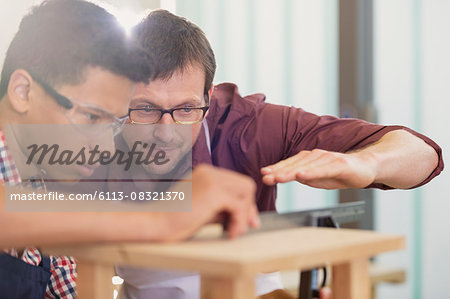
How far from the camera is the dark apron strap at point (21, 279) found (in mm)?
938

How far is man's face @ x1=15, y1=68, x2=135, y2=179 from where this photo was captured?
3.41 feet

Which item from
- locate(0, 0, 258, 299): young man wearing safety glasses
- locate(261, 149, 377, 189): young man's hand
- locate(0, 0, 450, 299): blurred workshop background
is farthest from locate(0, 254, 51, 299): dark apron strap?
locate(0, 0, 450, 299): blurred workshop background

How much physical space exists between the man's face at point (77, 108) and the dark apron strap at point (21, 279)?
8.5 inches

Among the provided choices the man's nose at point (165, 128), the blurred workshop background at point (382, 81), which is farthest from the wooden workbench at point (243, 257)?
the blurred workshop background at point (382, 81)

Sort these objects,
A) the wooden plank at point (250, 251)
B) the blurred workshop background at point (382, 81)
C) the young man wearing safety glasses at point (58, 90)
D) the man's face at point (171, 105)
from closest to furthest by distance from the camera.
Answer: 1. the wooden plank at point (250, 251)
2. the young man wearing safety glasses at point (58, 90)
3. the man's face at point (171, 105)
4. the blurred workshop background at point (382, 81)

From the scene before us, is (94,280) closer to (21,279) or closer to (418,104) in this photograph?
(21,279)

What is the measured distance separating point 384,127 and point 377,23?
155 cm

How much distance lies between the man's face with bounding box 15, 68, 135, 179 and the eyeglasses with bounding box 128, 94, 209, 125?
8.2 inches

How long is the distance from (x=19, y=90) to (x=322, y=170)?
0.56 m

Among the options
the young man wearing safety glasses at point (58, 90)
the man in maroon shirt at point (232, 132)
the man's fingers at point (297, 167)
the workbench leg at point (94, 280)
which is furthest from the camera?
the man in maroon shirt at point (232, 132)

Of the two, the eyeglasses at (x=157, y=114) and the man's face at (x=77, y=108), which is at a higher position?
the eyeglasses at (x=157, y=114)

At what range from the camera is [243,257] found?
0.58 metres

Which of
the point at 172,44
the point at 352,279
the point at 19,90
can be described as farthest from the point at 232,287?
the point at 172,44

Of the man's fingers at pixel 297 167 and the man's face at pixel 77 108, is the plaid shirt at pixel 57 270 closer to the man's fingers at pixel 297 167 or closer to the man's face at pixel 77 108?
the man's face at pixel 77 108
